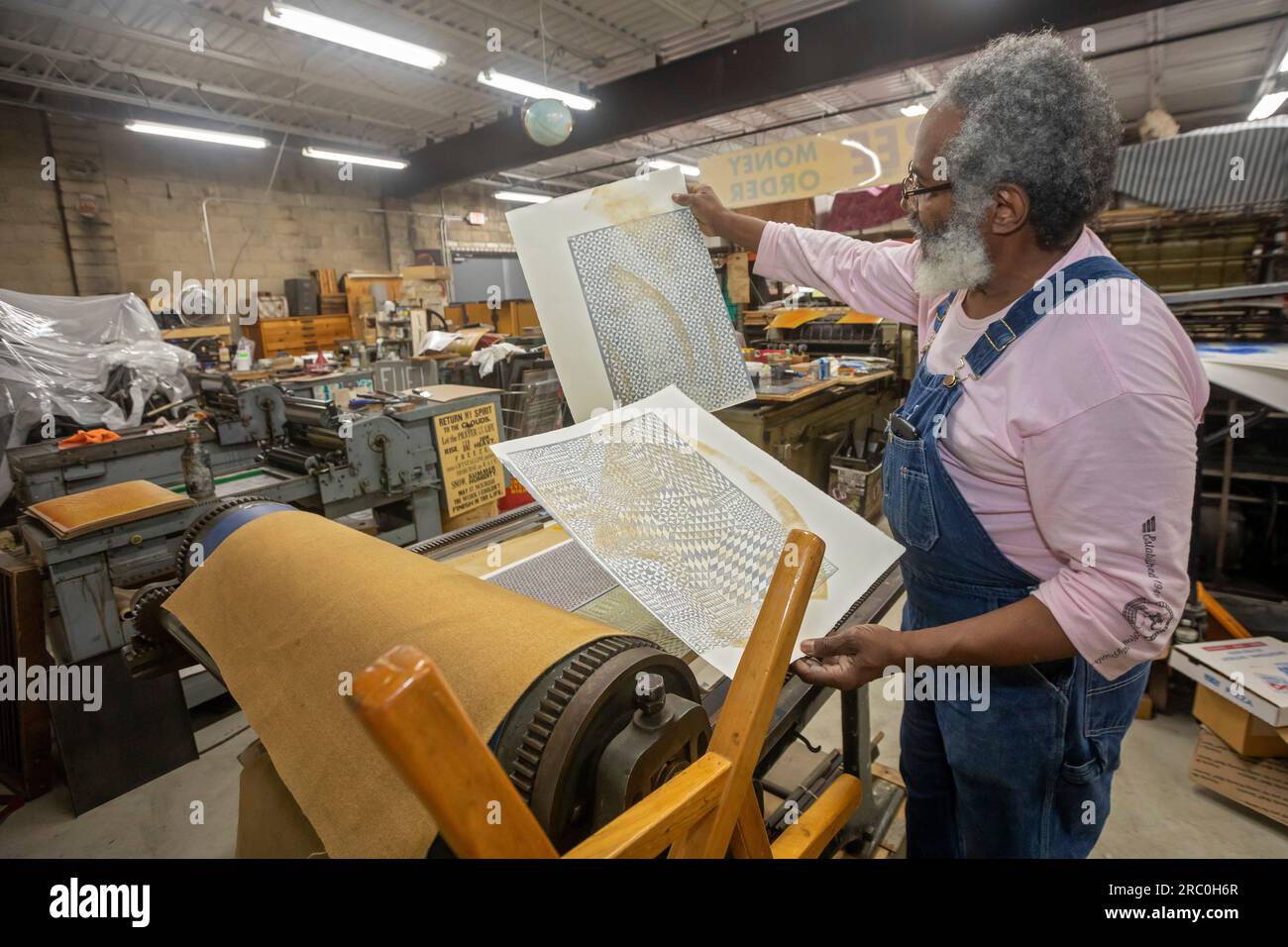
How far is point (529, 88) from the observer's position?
5703mm

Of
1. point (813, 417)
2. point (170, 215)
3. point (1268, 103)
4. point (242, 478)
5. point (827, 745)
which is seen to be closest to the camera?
point (827, 745)

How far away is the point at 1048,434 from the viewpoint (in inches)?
27.2

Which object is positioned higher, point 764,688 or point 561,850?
point 764,688

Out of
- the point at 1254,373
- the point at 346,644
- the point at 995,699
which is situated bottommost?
the point at 995,699

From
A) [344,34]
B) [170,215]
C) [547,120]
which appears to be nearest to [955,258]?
[547,120]

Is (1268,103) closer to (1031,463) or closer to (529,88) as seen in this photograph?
(529,88)

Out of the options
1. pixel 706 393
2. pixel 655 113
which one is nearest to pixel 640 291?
pixel 706 393

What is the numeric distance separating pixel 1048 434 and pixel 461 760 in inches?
26.3

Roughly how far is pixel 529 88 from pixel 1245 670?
625cm

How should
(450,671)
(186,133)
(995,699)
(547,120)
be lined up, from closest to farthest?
(450,671), (995,699), (547,120), (186,133)

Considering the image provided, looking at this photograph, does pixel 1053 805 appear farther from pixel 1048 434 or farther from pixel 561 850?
pixel 561 850

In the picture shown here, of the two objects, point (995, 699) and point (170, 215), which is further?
point (170, 215)
